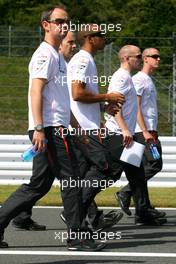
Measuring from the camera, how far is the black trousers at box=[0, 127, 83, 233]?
7512mm

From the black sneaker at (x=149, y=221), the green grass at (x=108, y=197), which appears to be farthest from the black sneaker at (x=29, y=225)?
the green grass at (x=108, y=197)

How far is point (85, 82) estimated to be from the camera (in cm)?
803

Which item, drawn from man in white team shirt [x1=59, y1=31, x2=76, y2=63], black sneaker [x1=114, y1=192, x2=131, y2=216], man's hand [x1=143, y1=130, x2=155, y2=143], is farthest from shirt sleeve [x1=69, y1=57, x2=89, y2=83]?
black sneaker [x1=114, y1=192, x2=131, y2=216]

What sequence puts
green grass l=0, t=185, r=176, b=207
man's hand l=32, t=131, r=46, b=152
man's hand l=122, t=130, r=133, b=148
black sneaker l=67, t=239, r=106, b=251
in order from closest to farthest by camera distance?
man's hand l=32, t=131, r=46, b=152
black sneaker l=67, t=239, r=106, b=251
man's hand l=122, t=130, r=133, b=148
green grass l=0, t=185, r=176, b=207

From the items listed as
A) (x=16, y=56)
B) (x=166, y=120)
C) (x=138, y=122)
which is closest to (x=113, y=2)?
(x=16, y=56)

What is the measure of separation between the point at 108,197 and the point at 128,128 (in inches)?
121

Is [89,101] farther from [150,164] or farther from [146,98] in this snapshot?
[150,164]

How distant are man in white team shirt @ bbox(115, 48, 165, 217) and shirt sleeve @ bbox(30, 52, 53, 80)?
247 cm

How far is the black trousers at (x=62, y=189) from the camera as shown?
24.6ft

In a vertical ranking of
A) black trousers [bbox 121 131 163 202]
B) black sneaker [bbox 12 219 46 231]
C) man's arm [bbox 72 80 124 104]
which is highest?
man's arm [bbox 72 80 124 104]

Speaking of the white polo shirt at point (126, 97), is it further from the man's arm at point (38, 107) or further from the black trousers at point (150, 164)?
the man's arm at point (38, 107)

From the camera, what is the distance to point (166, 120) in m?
17.6

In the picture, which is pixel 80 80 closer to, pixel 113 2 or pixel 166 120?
pixel 166 120

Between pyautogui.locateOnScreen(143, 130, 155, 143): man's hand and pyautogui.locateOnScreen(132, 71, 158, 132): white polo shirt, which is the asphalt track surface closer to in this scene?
pyautogui.locateOnScreen(143, 130, 155, 143): man's hand
